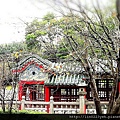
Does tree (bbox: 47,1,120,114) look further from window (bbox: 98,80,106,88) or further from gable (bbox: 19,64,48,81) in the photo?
gable (bbox: 19,64,48,81)

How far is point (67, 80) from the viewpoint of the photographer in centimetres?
312

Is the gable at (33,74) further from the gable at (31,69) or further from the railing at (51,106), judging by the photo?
the railing at (51,106)

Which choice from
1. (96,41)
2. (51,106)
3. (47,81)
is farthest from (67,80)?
(96,41)

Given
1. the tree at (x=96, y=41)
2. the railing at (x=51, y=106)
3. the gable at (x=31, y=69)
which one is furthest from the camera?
the gable at (x=31, y=69)

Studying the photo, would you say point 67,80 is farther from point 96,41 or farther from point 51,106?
point 96,41

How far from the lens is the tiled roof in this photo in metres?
3.06

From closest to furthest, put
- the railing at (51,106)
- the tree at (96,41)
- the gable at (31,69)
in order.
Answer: the tree at (96,41) → the railing at (51,106) → the gable at (31,69)

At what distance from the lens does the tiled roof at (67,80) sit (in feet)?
10.0

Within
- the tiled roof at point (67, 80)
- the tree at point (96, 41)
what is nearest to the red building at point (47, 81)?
the tiled roof at point (67, 80)

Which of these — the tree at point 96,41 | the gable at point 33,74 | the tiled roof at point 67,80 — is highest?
the tree at point 96,41

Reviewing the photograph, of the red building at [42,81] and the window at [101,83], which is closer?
the window at [101,83]

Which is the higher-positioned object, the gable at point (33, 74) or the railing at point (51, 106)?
the gable at point (33, 74)

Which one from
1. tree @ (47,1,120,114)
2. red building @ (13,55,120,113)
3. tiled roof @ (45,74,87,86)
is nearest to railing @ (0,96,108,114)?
red building @ (13,55,120,113)

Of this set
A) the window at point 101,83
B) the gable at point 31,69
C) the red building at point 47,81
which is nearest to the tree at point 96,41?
the window at point 101,83
